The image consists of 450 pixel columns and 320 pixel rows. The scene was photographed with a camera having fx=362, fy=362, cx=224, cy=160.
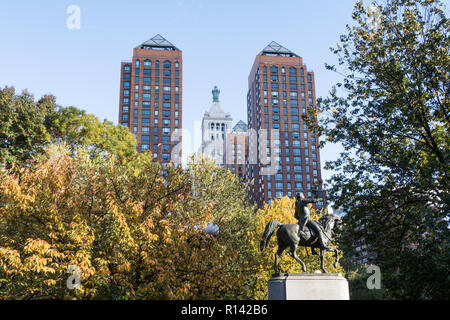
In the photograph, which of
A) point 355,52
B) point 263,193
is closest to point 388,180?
point 355,52

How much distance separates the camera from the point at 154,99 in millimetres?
109250

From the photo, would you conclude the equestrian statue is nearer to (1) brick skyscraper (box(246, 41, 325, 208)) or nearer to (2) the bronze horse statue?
(2) the bronze horse statue

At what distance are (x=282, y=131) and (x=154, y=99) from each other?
136 feet

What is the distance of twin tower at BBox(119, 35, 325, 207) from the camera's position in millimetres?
108000

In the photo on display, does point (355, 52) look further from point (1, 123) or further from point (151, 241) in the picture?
point (1, 123)

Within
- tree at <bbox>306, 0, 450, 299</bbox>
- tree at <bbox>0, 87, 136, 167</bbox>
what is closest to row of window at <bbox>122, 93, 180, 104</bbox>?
tree at <bbox>0, 87, 136, 167</bbox>

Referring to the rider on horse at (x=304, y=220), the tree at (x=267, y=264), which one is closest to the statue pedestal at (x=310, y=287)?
the rider on horse at (x=304, y=220)

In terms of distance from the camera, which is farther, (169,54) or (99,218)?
(169,54)

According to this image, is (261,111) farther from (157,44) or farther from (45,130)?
(45,130)

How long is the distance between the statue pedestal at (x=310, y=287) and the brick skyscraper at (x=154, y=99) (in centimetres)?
9425

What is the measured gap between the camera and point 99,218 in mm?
13445

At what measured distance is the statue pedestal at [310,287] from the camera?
41.9ft

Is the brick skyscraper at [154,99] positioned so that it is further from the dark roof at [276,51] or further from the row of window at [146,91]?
the dark roof at [276,51]
